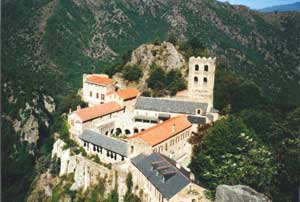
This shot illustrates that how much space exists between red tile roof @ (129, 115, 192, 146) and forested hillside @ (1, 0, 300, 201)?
47.0 feet

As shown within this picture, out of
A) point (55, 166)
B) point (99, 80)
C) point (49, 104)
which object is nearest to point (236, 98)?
point (99, 80)

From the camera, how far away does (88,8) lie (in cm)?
19700

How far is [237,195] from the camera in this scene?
61.1ft

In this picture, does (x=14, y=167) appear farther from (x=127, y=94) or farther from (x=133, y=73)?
(x=127, y=94)

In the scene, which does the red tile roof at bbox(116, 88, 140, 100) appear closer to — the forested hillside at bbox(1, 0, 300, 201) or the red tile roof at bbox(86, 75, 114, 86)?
the red tile roof at bbox(86, 75, 114, 86)

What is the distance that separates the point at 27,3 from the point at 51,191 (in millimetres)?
136291

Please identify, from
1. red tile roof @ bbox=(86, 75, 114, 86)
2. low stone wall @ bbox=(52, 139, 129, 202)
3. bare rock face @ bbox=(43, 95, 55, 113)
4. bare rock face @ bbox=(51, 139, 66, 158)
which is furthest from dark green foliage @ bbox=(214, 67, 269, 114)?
bare rock face @ bbox=(43, 95, 55, 113)

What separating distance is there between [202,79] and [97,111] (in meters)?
15.8

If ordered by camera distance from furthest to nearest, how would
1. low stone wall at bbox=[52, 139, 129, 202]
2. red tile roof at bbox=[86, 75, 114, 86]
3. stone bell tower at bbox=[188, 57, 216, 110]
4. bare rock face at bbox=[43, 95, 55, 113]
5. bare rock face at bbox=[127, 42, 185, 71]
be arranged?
bare rock face at bbox=[43, 95, 55, 113]
bare rock face at bbox=[127, 42, 185, 71]
red tile roof at bbox=[86, 75, 114, 86]
stone bell tower at bbox=[188, 57, 216, 110]
low stone wall at bbox=[52, 139, 129, 202]

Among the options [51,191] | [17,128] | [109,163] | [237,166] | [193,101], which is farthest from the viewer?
[17,128]

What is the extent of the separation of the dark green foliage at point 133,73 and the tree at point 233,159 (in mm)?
25745

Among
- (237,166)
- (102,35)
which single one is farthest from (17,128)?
(102,35)

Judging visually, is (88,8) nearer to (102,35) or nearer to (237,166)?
(102,35)

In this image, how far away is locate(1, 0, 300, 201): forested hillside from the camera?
8212cm
